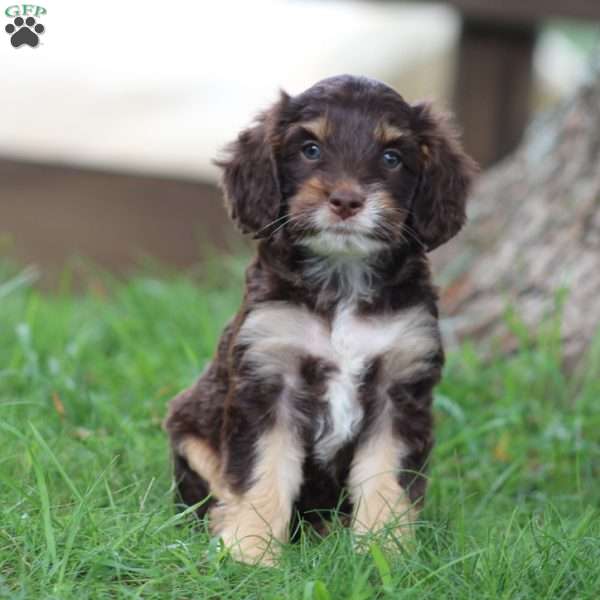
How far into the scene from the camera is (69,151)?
340 inches

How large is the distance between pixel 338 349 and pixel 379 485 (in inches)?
18.3

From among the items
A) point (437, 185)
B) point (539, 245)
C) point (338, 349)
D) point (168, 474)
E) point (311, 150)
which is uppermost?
point (311, 150)

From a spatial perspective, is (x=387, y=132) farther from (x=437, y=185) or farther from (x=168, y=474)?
Answer: (x=168, y=474)

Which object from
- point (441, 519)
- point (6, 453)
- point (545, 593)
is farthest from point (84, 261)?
point (545, 593)

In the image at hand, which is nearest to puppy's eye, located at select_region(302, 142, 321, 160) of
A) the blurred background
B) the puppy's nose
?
the puppy's nose

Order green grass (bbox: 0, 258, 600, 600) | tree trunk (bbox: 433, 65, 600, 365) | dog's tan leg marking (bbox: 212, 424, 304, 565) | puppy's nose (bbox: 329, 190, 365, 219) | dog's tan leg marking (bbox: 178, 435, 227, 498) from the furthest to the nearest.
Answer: tree trunk (bbox: 433, 65, 600, 365), dog's tan leg marking (bbox: 178, 435, 227, 498), dog's tan leg marking (bbox: 212, 424, 304, 565), puppy's nose (bbox: 329, 190, 365, 219), green grass (bbox: 0, 258, 600, 600)

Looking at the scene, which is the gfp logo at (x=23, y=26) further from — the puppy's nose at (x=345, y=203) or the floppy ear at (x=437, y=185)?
the puppy's nose at (x=345, y=203)

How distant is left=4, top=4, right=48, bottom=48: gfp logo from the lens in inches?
215

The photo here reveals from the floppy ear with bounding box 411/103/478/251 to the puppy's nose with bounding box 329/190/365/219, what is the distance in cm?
40

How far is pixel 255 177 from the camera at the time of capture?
383cm

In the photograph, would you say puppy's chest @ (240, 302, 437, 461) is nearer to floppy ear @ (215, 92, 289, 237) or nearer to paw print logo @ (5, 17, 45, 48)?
floppy ear @ (215, 92, 289, 237)

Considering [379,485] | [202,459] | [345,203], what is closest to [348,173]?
[345,203]

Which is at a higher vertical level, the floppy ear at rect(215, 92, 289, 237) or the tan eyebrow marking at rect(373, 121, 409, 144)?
the tan eyebrow marking at rect(373, 121, 409, 144)

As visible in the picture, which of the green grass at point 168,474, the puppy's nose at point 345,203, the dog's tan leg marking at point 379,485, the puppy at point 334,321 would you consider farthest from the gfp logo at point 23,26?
the dog's tan leg marking at point 379,485
